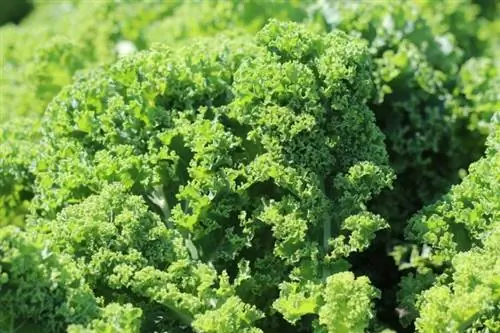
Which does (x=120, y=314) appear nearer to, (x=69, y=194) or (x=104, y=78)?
(x=69, y=194)

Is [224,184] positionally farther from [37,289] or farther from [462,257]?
[462,257]

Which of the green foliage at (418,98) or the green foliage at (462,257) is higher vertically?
the green foliage at (418,98)

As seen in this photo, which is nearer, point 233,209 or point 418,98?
point 233,209

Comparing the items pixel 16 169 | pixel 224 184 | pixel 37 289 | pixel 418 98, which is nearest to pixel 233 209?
pixel 224 184

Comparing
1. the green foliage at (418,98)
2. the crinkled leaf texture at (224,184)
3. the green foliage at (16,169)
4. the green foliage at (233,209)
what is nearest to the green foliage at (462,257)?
the green foliage at (233,209)

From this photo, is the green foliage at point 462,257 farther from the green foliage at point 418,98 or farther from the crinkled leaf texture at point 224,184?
the green foliage at point 418,98

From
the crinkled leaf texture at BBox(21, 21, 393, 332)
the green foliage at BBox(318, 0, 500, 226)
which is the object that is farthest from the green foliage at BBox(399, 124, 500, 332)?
the green foliage at BBox(318, 0, 500, 226)

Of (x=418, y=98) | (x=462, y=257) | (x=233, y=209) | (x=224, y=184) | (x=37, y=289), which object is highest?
(x=418, y=98)

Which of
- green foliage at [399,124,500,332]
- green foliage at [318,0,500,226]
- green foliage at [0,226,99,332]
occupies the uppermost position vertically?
green foliage at [318,0,500,226]

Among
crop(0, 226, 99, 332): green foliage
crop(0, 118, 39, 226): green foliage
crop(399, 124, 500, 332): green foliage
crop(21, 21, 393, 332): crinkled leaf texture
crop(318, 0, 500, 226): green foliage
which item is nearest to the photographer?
crop(0, 226, 99, 332): green foliage

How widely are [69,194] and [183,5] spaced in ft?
10.9

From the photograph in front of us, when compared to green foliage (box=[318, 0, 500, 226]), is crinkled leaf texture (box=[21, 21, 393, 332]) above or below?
below

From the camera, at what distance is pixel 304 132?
5.20 meters

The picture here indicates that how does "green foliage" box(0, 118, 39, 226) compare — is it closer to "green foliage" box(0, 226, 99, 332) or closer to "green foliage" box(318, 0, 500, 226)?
"green foliage" box(0, 226, 99, 332)
